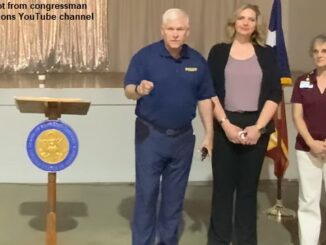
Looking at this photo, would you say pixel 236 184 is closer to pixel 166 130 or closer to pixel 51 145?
pixel 166 130

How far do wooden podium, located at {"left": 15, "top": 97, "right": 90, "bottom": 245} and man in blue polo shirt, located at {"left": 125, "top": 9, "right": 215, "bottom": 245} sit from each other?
335 mm

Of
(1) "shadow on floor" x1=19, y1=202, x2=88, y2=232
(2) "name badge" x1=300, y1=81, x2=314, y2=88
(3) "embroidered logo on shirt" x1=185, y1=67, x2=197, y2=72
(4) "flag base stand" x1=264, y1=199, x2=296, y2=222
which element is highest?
(3) "embroidered logo on shirt" x1=185, y1=67, x2=197, y2=72

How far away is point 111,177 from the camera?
A: 17.4 ft

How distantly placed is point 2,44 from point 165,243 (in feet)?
17.0

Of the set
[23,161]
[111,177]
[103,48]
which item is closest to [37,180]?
[23,161]

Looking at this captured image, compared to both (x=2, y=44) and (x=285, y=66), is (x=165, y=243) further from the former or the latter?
(x=2, y=44)

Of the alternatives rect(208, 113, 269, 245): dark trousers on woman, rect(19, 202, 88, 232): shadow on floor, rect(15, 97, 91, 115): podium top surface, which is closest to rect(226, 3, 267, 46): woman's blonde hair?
rect(208, 113, 269, 245): dark trousers on woman

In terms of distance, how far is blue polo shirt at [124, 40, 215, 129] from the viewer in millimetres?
3111

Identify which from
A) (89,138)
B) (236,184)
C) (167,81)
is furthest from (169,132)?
(89,138)

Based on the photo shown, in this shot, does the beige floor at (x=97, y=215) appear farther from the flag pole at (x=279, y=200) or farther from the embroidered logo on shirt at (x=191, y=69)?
the embroidered logo on shirt at (x=191, y=69)

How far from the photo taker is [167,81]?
3.11 metres

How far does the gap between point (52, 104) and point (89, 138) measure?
194cm

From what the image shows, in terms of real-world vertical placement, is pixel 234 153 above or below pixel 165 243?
above

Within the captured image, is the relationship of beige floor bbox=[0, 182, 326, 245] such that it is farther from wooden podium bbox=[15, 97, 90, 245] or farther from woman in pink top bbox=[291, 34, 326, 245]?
woman in pink top bbox=[291, 34, 326, 245]
